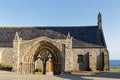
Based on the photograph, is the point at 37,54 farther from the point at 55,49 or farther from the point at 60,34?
the point at 60,34

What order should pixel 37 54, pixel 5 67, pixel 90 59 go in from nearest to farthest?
1. pixel 37 54
2. pixel 5 67
3. pixel 90 59

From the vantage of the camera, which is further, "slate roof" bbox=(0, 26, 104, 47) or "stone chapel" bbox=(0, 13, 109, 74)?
"slate roof" bbox=(0, 26, 104, 47)

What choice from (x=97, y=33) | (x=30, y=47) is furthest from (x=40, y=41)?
(x=97, y=33)

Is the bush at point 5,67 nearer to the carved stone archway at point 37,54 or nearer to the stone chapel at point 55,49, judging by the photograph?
the stone chapel at point 55,49

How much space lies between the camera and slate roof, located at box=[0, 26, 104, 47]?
3791 centimetres

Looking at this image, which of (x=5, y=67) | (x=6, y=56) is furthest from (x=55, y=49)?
(x=6, y=56)

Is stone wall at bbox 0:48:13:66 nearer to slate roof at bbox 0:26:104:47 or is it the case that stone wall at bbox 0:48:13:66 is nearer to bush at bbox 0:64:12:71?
slate roof at bbox 0:26:104:47

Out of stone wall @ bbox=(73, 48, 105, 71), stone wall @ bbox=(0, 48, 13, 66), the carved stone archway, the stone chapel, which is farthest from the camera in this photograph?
stone wall @ bbox=(0, 48, 13, 66)

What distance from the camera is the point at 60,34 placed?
39719 mm

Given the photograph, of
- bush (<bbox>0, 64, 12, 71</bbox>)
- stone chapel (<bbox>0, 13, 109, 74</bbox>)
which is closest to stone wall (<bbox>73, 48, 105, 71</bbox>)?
stone chapel (<bbox>0, 13, 109, 74</bbox>)

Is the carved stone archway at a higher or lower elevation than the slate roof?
lower

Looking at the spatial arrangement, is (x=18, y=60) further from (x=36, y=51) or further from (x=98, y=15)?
(x=98, y=15)

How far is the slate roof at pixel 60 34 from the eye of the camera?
37906 mm

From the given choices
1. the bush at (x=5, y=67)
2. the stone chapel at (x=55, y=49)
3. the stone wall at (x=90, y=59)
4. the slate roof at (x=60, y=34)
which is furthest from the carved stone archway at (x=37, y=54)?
the slate roof at (x=60, y=34)
